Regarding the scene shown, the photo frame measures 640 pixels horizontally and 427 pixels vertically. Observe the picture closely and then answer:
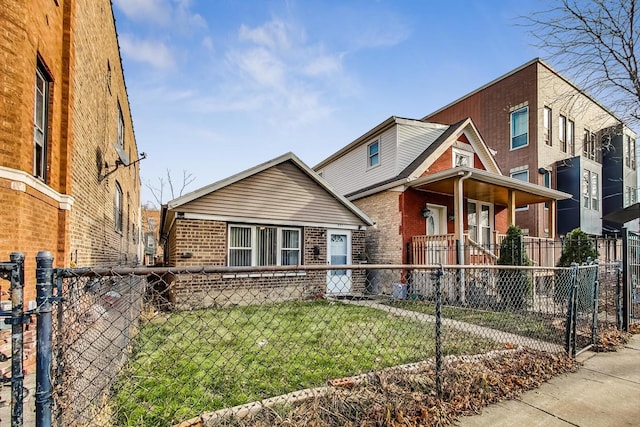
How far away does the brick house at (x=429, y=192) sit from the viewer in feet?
35.9

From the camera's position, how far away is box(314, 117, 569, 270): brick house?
35.9ft

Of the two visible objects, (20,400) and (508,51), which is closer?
(20,400)

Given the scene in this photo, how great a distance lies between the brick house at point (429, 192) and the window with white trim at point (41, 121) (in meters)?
9.77

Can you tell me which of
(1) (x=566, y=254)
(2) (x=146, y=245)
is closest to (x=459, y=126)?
(1) (x=566, y=254)

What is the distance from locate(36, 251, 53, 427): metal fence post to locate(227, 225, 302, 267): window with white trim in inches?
313

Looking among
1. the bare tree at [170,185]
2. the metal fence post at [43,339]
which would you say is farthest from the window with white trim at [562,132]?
the bare tree at [170,185]

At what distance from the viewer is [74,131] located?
570 centimetres

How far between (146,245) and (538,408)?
32.9 m

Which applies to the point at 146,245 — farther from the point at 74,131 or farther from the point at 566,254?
the point at 566,254

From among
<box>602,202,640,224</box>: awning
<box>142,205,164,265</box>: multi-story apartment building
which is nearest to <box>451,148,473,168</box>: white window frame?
<box>602,202,640,224</box>: awning

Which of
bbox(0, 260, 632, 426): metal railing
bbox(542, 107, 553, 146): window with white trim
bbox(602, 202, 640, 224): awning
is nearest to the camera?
bbox(0, 260, 632, 426): metal railing

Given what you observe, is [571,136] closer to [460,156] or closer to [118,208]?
[460,156]

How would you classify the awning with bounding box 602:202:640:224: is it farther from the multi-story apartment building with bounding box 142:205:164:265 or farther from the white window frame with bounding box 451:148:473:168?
the multi-story apartment building with bounding box 142:205:164:265

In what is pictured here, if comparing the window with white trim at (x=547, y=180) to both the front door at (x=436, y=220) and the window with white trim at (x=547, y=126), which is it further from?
the front door at (x=436, y=220)
